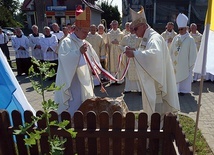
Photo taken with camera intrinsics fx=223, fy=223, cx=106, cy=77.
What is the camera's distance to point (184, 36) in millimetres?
6164

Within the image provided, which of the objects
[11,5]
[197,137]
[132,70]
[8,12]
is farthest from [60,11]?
[197,137]

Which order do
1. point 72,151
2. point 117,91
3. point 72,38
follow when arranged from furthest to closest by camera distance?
point 117,91 → point 72,38 → point 72,151

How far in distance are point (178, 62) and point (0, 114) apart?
5.08 m

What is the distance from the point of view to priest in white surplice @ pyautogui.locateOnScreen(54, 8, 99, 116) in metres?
3.24

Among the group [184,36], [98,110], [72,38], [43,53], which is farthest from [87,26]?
[43,53]

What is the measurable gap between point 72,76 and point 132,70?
145 inches

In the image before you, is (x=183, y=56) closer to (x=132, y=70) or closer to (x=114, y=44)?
(x=132, y=70)

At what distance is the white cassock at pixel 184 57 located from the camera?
6.17 meters

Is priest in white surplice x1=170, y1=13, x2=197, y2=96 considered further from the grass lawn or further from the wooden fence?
the wooden fence

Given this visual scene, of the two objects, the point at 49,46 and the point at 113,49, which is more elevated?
the point at 49,46

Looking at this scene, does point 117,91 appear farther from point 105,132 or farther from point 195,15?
point 195,15

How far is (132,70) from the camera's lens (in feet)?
22.0

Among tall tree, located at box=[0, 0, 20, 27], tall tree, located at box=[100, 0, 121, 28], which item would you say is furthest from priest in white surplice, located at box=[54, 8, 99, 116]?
tall tree, located at box=[100, 0, 121, 28]

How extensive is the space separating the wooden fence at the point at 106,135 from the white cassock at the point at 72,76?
0.60 meters
